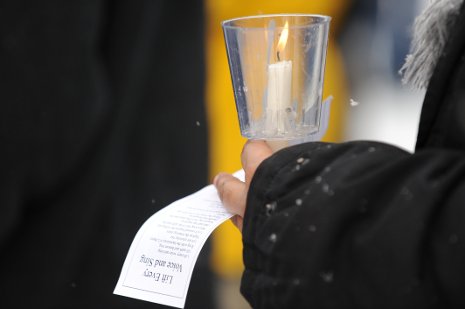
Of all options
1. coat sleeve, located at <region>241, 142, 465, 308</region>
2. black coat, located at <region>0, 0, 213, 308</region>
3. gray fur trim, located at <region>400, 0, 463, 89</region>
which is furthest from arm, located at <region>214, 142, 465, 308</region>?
black coat, located at <region>0, 0, 213, 308</region>

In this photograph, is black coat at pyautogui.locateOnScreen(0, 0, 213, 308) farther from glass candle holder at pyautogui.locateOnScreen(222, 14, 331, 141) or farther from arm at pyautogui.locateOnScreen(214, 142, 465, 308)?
arm at pyautogui.locateOnScreen(214, 142, 465, 308)

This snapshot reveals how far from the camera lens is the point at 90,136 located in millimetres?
1839

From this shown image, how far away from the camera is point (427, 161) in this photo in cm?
61

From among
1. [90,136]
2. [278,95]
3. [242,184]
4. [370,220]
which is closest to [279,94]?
[278,95]

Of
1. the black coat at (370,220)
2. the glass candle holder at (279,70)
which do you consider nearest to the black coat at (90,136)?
the glass candle holder at (279,70)

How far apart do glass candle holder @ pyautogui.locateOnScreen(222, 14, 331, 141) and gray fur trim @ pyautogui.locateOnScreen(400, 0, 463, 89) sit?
118 mm

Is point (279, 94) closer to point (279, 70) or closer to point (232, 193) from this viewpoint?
point (279, 70)

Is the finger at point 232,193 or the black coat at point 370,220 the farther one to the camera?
the finger at point 232,193

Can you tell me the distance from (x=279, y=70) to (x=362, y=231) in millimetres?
253

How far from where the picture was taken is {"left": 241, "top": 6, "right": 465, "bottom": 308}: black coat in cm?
58

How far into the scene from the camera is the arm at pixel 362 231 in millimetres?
576

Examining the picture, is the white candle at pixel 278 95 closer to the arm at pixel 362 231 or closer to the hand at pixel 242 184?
the hand at pixel 242 184

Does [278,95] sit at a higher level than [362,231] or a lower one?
Answer: higher

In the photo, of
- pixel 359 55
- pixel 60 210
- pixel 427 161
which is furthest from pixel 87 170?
pixel 427 161
